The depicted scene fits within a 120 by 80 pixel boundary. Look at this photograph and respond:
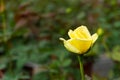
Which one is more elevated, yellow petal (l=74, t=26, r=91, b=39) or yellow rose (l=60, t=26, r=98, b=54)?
yellow petal (l=74, t=26, r=91, b=39)

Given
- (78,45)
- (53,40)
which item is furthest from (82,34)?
(53,40)

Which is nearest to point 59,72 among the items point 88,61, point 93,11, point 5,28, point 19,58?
point 19,58

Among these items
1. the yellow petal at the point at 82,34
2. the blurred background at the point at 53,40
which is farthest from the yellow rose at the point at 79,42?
the blurred background at the point at 53,40

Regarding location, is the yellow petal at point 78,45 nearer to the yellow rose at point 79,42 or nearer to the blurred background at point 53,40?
the yellow rose at point 79,42

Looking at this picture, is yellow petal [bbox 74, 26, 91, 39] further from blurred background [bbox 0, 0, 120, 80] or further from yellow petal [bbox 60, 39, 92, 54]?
blurred background [bbox 0, 0, 120, 80]

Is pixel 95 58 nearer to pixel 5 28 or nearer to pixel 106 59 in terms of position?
pixel 106 59

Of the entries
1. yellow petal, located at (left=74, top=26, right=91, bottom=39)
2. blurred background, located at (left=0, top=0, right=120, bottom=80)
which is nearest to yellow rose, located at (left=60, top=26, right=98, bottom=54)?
yellow petal, located at (left=74, top=26, right=91, bottom=39)
